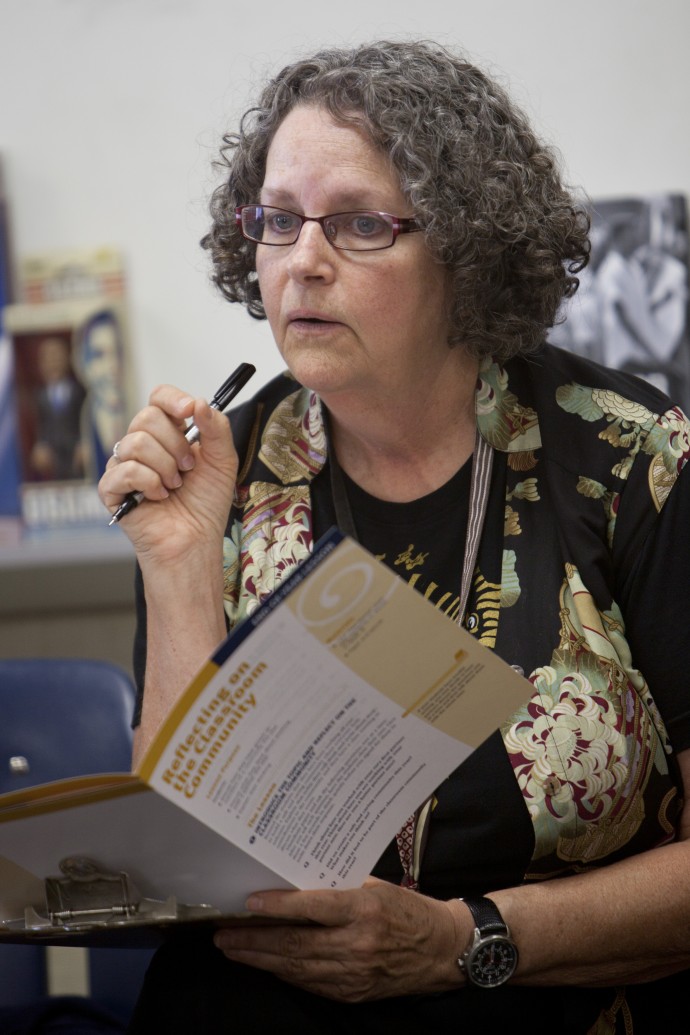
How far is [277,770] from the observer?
93 centimetres

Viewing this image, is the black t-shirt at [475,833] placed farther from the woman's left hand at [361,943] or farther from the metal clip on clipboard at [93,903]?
the metal clip on clipboard at [93,903]

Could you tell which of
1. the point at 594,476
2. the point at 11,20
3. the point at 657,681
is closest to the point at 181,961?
the point at 657,681

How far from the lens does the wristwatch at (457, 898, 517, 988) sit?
3.59ft

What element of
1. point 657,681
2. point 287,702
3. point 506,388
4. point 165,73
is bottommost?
point 657,681

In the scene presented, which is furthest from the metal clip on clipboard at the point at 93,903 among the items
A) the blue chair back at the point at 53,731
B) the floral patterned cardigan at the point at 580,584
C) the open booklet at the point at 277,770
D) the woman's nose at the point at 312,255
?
the woman's nose at the point at 312,255

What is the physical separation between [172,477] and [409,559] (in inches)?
11.5

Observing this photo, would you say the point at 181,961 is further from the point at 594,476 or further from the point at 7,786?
the point at 594,476

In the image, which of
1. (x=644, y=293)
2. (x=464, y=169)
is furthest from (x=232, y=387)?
(x=644, y=293)

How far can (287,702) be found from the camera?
90cm

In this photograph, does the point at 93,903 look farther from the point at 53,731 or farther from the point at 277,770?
the point at 53,731

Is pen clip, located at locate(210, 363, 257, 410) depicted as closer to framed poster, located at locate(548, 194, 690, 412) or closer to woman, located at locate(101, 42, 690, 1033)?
woman, located at locate(101, 42, 690, 1033)

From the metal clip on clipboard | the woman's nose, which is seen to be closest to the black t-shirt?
the metal clip on clipboard

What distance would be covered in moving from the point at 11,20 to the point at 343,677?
6.16ft

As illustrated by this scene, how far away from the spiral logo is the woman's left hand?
0.29 meters
